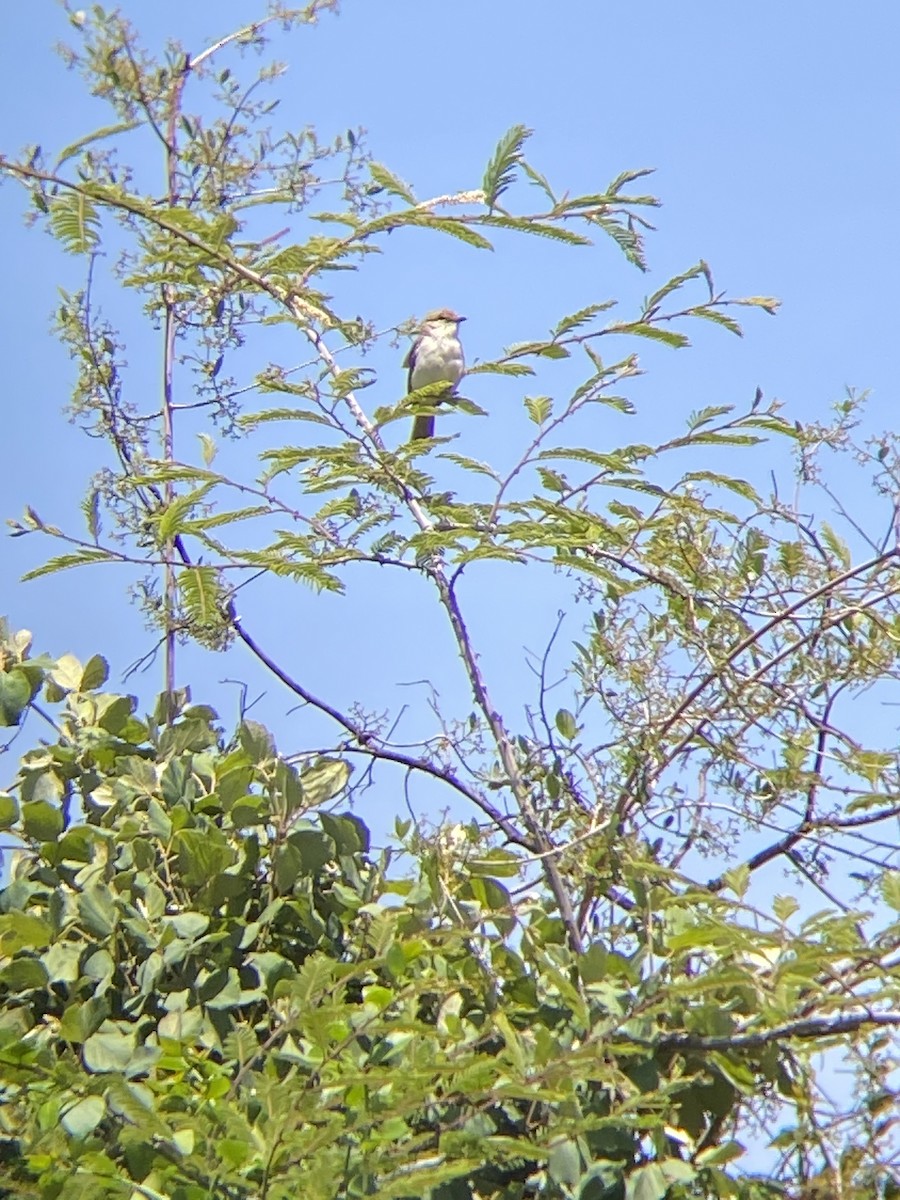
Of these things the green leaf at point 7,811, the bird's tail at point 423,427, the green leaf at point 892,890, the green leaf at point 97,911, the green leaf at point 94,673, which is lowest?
the green leaf at point 892,890

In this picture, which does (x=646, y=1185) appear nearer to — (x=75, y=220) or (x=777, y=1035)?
(x=777, y=1035)

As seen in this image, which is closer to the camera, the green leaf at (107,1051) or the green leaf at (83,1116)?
the green leaf at (83,1116)

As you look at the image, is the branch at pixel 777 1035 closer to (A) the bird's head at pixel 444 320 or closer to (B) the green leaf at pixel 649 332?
(B) the green leaf at pixel 649 332

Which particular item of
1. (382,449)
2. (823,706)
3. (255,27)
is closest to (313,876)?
(382,449)

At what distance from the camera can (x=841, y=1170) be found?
2463mm

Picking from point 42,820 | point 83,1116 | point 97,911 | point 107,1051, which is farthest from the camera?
point 42,820

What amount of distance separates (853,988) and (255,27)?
128 inches

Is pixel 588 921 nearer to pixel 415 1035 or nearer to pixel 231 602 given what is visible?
pixel 415 1035

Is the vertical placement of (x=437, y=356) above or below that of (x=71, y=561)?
above

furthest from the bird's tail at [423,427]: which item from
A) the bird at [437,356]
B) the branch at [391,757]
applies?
the branch at [391,757]

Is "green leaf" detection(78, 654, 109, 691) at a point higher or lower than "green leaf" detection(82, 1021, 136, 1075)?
higher

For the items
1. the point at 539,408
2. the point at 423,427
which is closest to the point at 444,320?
the point at 423,427

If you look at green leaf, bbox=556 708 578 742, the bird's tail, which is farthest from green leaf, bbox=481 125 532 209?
the bird's tail

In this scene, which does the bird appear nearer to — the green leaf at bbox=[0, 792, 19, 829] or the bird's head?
the bird's head
